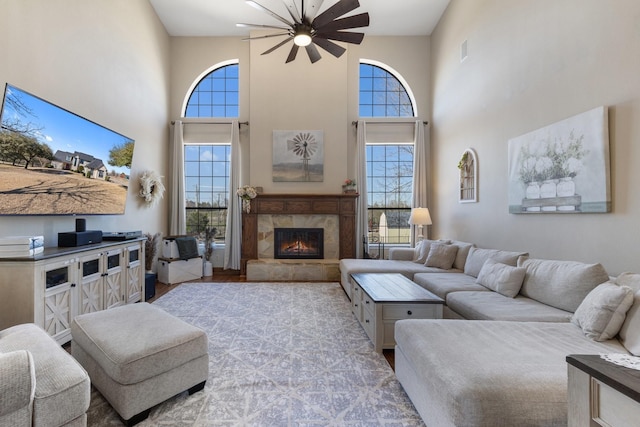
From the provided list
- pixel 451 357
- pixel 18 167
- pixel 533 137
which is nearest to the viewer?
pixel 451 357

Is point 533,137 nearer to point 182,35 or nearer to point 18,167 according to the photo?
point 18,167

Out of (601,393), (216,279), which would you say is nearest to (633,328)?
(601,393)

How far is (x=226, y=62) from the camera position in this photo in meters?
6.40

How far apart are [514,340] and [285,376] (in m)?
1.63

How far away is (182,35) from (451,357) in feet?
24.8

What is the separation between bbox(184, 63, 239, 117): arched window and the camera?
6484 millimetres

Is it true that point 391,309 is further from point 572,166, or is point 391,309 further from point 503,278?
point 572,166

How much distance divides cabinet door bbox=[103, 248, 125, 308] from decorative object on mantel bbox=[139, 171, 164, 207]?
1661 millimetres

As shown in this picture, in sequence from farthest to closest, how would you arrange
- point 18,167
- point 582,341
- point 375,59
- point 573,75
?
point 375,59 → point 573,75 → point 18,167 → point 582,341

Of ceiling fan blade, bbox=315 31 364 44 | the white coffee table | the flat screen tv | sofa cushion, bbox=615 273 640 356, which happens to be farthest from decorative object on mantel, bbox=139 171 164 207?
sofa cushion, bbox=615 273 640 356

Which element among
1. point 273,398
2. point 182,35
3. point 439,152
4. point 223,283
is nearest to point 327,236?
point 223,283

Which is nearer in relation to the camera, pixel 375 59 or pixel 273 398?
pixel 273 398

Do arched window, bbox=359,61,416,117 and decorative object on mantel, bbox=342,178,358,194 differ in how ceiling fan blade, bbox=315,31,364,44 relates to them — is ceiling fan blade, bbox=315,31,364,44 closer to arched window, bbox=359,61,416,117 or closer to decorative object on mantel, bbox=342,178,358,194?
decorative object on mantel, bbox=342,178,358,194

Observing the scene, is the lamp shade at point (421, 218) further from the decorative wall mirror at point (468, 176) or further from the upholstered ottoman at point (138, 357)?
the upholstered ottoman at point (138, 357)
